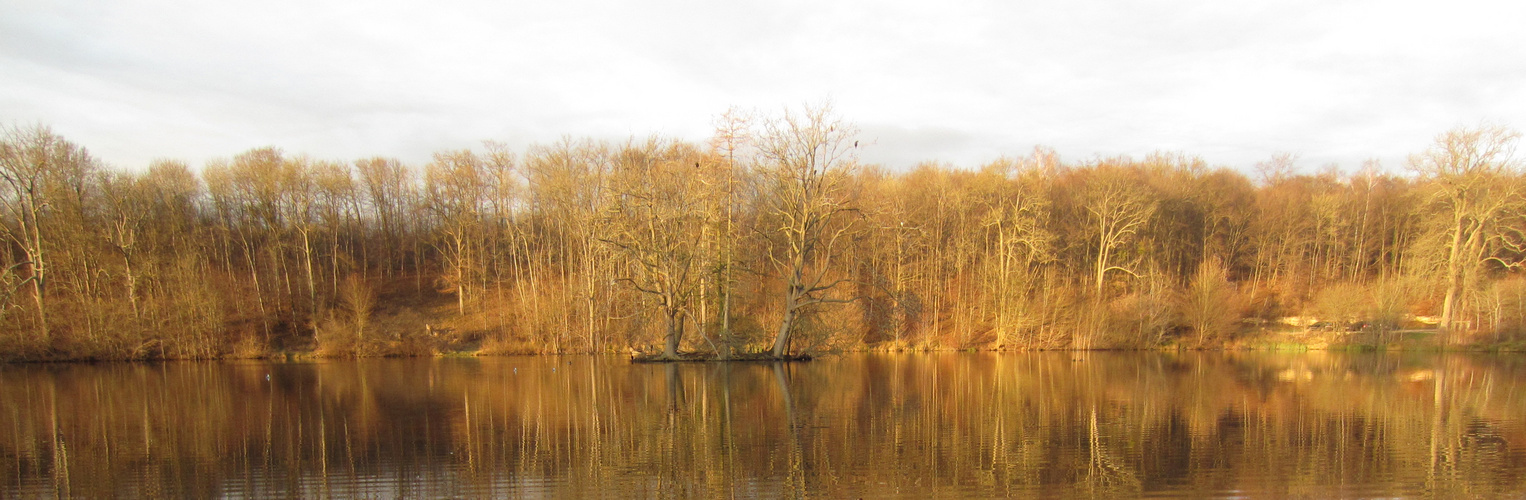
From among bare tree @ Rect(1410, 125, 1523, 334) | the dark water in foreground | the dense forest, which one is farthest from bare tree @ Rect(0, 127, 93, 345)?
bare tree @ Rect(1410, 125, 1523, 334)

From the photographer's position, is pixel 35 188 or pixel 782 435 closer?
pixel 782 435

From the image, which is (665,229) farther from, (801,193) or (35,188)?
(35,188)

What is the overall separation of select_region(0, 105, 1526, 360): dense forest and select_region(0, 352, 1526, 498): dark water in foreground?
8801mm

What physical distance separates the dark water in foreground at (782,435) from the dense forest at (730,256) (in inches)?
347

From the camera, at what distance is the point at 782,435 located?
1422cm

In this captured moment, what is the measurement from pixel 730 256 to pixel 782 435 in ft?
61.7

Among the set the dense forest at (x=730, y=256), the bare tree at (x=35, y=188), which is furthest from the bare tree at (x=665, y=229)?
the bare tree at (x=35, y=188)

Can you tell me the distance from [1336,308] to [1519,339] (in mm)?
7132

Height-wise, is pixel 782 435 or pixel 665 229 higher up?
pixel 665 229

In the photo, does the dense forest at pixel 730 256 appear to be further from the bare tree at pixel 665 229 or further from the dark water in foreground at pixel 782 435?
the dark water in foreground at pixel 782 435

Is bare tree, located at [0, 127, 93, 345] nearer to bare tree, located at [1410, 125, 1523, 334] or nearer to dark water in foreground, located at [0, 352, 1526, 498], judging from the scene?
dark water in foreground, located at [0, 352, 1526, 498]

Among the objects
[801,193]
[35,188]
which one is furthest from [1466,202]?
[35,188]

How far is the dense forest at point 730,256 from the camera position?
3309cm

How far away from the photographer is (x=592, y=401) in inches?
775
